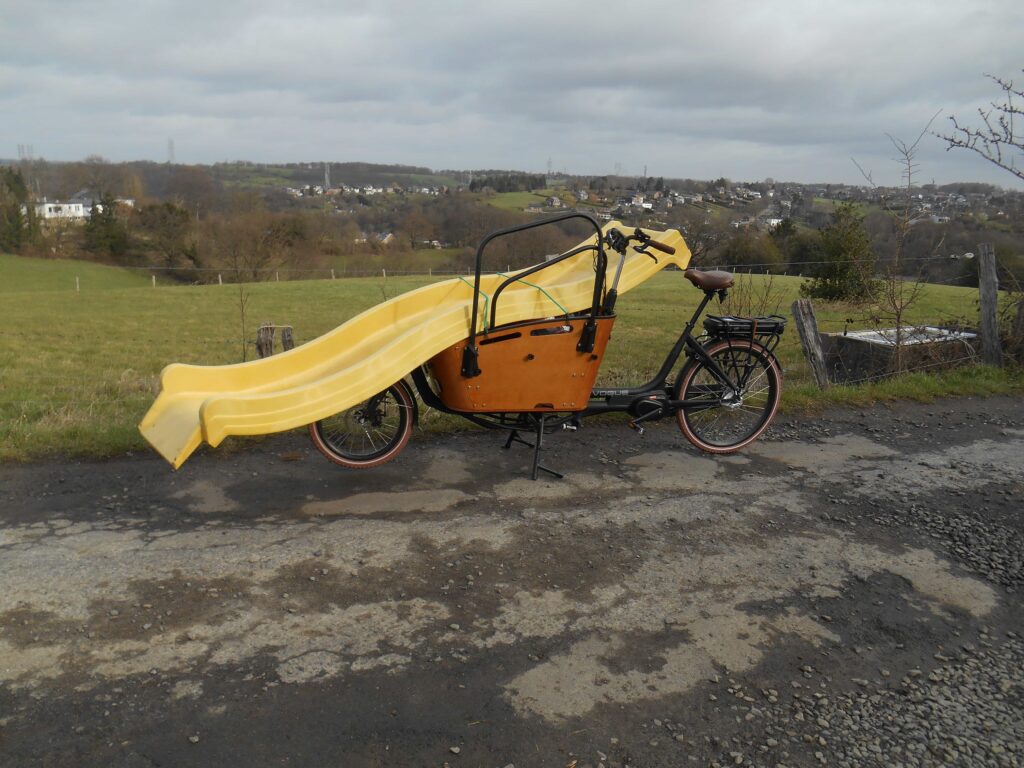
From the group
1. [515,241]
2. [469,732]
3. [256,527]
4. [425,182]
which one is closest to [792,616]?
[469,732]

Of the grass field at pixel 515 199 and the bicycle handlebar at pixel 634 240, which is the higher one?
the grass field at pixel 515 199

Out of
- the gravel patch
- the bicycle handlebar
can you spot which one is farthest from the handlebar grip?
the gravel patch

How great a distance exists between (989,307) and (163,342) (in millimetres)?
21682

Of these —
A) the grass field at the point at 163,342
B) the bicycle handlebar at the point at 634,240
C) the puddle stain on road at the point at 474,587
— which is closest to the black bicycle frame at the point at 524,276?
the bicycle handlebar at the point at 634,240

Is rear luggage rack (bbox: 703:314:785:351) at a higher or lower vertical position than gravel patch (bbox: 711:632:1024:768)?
higher

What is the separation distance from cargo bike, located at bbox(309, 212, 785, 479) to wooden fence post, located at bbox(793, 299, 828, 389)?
232cm

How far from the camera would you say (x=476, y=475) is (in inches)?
222

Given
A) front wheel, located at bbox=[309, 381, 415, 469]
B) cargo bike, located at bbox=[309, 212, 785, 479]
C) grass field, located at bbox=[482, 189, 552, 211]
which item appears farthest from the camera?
grass field, located at bbox=[482, 189, 552, 211]

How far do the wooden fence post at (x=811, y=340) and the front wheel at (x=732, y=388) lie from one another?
2.20 metres

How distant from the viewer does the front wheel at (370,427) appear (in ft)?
18.0

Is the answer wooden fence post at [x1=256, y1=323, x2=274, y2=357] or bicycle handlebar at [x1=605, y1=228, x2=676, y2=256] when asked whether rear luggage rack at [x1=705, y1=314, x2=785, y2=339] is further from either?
wooden fence post at [x1=256, y1=323, x2=274, y2=357]

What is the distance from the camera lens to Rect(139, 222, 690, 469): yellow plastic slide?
4.55 meters

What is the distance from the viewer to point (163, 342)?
24.1 metres

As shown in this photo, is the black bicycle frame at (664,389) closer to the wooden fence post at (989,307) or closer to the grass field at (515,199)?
the wooden fence post at (989,307)
